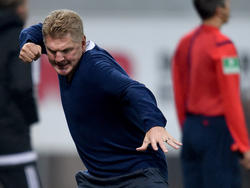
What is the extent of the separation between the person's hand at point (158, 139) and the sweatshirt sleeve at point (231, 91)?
225 centimetres

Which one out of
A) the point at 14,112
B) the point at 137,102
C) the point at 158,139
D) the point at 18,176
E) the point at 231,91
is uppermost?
the point at 137,102

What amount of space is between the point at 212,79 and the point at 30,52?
2233 mm

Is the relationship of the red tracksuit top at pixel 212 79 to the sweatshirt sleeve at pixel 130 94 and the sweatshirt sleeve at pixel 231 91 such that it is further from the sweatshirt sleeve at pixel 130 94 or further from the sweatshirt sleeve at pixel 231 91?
the sweatshirt sleeve at pixel 130 94

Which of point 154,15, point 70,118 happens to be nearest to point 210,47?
point 70,118

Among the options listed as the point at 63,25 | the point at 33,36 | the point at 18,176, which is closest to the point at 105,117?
the point at 63,25

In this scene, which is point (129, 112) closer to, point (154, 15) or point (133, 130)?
point (133, 130)

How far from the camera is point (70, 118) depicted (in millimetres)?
4262

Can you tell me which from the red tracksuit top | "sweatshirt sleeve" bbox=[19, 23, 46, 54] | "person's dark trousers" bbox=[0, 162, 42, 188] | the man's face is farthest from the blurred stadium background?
the man's face

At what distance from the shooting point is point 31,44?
4289mm

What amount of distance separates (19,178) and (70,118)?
1592 millimetres

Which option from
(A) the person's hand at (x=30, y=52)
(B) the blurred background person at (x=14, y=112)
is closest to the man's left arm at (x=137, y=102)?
(A) the person's hand at (x=30, y=52)

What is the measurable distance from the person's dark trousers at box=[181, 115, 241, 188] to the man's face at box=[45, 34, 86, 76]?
2309 millimetres

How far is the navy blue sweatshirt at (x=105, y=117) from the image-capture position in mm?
4039

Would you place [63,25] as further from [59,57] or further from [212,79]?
[212,79]
